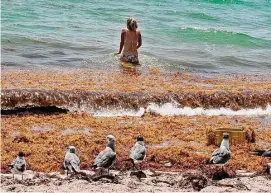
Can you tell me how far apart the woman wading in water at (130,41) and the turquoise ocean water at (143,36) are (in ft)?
2.45

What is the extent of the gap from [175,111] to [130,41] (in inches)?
222

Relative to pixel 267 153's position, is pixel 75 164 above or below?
above

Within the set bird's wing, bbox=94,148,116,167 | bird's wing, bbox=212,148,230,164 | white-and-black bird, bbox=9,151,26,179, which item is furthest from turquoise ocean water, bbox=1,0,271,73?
white-and-black bird, bbox=9,151,26,179

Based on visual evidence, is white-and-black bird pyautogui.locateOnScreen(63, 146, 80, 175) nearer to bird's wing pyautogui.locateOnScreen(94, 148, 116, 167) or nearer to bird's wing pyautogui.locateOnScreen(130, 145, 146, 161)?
bird's wing pyautogui.locateOnScreen(94, 148, 116, 167)

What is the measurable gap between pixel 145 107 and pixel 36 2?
27427mm

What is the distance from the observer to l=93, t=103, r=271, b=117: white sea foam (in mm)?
14594

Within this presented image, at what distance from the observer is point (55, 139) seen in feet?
37.7

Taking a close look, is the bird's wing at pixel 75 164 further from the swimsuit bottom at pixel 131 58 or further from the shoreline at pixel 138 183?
the swimsuit bottom at pixel 131 58

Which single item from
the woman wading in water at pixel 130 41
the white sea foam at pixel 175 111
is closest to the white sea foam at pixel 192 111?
the white sea foam at pixel 175 111

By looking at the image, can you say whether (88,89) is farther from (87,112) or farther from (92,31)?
(92,31)

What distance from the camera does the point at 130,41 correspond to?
20.1 metres

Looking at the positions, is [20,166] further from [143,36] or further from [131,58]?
[143,36]

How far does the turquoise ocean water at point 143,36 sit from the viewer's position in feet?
73.3

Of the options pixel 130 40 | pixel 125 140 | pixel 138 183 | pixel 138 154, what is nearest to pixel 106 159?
pixel 138 154
